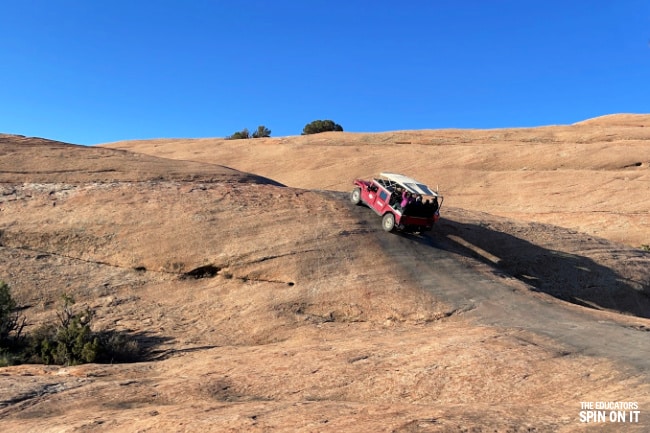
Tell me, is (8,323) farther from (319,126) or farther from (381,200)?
(319,126)

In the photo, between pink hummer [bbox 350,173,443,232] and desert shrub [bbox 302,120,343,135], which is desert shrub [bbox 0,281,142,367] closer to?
pink hummer [bbox 350,173,443,232]

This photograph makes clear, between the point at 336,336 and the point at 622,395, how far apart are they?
5.34 m

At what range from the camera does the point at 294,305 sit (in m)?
11.4

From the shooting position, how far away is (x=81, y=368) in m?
8.02

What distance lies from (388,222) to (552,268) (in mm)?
6098

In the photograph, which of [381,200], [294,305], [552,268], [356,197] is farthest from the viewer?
[356,197]

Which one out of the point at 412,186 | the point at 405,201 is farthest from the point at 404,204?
the point at 412,186

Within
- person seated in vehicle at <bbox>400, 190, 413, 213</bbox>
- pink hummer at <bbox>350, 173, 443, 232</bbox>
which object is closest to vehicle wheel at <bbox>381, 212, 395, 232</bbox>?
pink hummer at <bbox>350, 173, 443, 232</bbox>

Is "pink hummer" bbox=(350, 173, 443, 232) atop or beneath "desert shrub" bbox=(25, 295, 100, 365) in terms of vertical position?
atop

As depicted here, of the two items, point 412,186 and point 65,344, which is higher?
point 412,186

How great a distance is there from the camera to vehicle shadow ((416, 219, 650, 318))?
1553cm

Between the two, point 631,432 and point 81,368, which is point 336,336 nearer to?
point 81,368

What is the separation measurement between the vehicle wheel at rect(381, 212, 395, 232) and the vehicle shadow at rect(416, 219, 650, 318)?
886 mm

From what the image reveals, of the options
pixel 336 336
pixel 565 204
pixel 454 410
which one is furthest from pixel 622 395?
Result: pixel 565 204
